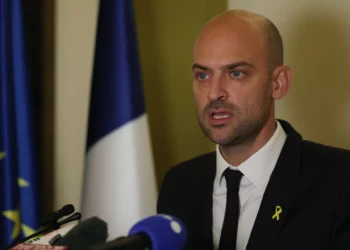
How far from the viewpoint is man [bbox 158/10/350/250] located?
3.62ft

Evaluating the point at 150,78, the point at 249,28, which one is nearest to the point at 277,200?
the point at 249,28

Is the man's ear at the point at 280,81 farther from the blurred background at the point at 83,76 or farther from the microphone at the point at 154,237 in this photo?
the microphone at the point at 154,237

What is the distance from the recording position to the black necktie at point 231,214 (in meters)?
1.13

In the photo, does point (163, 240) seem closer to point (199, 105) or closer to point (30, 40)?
point (199, 105)

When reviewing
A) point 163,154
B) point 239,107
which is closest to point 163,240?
point 239,107

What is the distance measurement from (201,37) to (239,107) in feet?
0.67

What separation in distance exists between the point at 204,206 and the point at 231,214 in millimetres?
108

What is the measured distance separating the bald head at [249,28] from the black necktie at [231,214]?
0.29m

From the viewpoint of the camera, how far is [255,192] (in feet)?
3.90

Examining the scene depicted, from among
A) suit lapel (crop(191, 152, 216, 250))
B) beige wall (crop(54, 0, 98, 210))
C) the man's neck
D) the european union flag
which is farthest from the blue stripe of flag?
the man's neck

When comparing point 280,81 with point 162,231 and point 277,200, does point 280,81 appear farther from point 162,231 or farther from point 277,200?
point 162,231

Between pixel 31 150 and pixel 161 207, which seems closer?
pixel 161 207

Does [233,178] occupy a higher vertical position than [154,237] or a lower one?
lower

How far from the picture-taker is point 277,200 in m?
1.13
